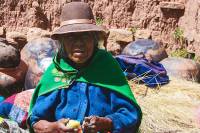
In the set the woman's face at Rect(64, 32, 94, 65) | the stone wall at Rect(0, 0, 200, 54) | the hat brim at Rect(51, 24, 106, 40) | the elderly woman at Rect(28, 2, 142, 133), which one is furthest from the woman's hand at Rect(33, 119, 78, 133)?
the stone wall at Rect(0, 0, 200, 54)

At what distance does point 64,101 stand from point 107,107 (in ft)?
1.05

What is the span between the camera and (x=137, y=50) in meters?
8.88

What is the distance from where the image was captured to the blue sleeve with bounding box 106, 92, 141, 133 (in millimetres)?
3738

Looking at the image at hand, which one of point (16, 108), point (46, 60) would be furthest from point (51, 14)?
point (16, 108)

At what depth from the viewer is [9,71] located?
732 centimetres

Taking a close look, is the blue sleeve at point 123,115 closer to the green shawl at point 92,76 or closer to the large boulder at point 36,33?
the green shawl at point 92,76

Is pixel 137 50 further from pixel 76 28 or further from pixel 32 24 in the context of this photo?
pixel 76 28

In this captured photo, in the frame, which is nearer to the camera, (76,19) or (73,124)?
(73,124)

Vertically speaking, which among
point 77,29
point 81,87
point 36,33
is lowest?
point 36,33

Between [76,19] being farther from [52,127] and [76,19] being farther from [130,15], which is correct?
[130,15]

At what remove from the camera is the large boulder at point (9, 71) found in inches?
284

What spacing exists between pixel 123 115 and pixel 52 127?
519mm

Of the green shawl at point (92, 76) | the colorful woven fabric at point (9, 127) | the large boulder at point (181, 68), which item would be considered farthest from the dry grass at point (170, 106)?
the green shawl at point (92, 76)

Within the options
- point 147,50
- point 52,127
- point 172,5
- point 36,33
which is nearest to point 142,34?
point 172,5
